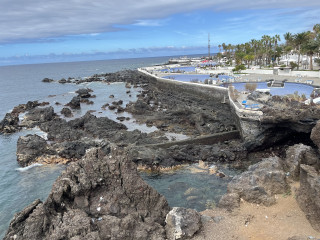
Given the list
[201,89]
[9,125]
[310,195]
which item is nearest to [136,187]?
[310,195]

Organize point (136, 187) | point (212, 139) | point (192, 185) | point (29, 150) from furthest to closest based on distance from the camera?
point (212, 139) → point (29, 150) → point (192, 185) → point (136, 187)

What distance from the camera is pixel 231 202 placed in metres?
14.0

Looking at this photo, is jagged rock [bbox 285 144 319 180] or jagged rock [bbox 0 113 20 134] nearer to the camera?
jagged rock [bbox 285 144 319 180]

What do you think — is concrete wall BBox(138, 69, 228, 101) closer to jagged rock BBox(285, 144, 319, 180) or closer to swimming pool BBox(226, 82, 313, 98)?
swimming pool BBox(226, 82, 313, 98)

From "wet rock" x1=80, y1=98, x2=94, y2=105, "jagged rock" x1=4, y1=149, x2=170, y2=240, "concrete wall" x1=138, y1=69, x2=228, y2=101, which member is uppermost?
"concrete wall" x1=138, y1=69, x2=228, y2=101

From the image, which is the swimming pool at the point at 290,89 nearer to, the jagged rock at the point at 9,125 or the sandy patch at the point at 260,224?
the sandy patch at the point at 260,224

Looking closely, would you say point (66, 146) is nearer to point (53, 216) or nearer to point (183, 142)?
point (183, 142)

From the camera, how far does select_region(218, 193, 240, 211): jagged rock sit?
45.7 feet

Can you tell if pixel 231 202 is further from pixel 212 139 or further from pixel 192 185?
pixel 212 139

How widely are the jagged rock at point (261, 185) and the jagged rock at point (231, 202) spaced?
64 centimetres

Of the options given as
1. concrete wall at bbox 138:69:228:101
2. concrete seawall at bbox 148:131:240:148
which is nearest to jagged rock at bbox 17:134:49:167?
concrete seawall at bbox 148:131:240:148

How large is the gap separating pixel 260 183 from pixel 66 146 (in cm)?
1781

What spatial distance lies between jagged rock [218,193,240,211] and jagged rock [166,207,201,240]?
2518 mm

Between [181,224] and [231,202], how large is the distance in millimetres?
3735
